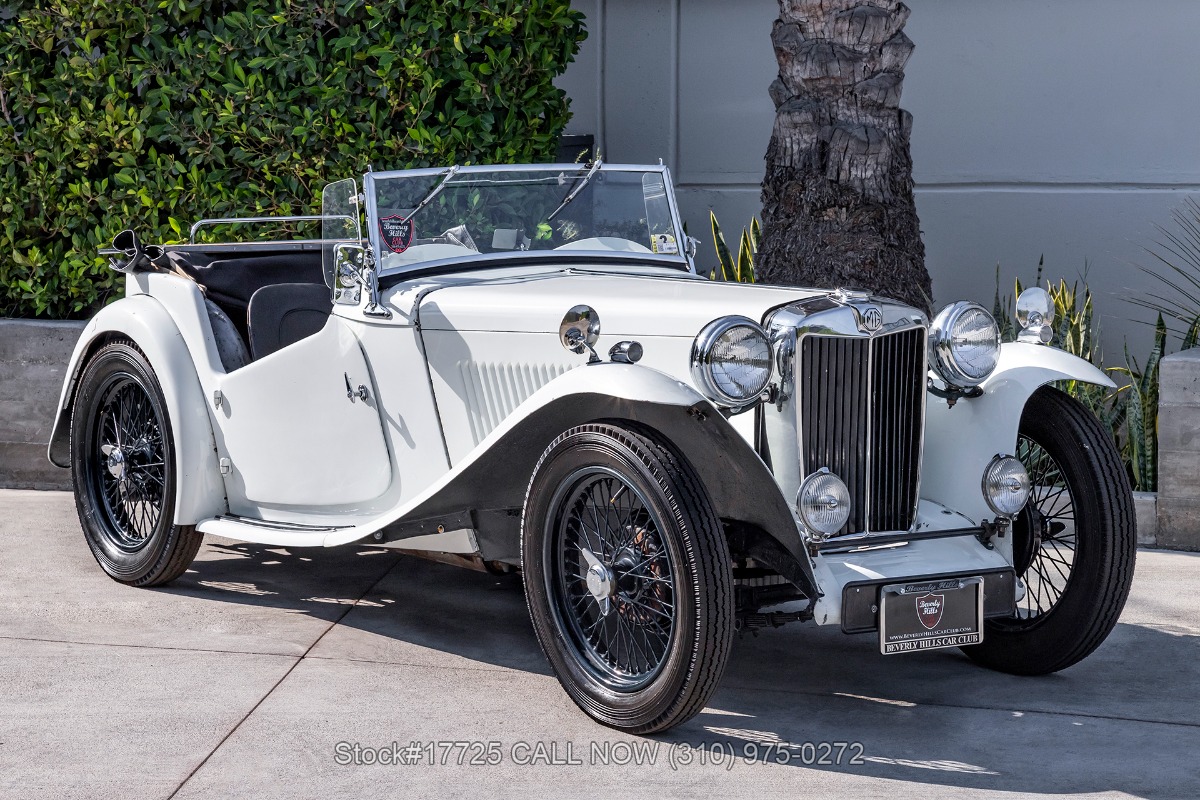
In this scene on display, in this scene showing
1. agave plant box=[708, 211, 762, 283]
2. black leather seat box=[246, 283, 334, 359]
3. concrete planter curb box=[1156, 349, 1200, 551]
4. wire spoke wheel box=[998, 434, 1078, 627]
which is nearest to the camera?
wire spoke wheel box=[998, 434, 1078, 627]

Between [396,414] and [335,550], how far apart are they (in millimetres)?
1361

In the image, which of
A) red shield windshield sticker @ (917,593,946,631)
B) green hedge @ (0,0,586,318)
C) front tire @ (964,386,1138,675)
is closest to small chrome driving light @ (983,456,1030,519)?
front tire @ (964,386,1138,675)

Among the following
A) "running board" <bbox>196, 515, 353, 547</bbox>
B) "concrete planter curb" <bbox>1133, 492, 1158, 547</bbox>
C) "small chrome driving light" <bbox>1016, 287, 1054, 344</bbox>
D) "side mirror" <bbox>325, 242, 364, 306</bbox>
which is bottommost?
"concrete planter curb" <bbox>1133, 492, 1158, 547</bbox>

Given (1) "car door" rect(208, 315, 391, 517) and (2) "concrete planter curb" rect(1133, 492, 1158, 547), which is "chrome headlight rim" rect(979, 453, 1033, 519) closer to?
(1) "car door" rect(208, 315, 391, 517)

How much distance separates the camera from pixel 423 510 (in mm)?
4094

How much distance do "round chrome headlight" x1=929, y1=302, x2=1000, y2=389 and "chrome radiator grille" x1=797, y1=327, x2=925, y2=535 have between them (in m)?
0.09

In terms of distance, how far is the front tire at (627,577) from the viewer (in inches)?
132

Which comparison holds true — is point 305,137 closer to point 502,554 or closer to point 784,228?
point 784,228

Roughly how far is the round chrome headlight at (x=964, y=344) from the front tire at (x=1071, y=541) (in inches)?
11.4

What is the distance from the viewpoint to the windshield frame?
457cm

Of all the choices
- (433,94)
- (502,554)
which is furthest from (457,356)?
(433,94)

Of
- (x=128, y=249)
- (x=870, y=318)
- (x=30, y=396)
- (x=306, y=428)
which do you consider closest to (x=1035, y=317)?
(x=870, y=318)

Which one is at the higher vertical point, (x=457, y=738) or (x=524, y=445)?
(x=524, y=445)

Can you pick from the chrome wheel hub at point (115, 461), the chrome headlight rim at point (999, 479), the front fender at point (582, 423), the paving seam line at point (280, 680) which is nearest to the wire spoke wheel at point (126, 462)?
the chrome wheel hub at point (115, 461)
